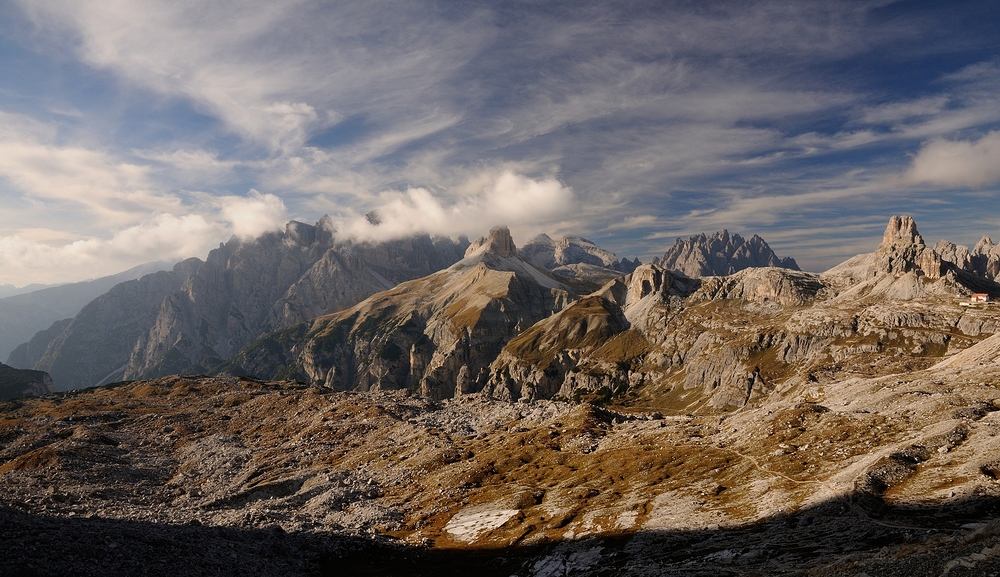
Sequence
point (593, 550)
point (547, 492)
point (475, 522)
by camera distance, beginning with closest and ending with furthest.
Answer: point (593, 550)
point (475, 522)
point (547, 492)

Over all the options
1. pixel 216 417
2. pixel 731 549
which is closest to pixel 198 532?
pixel 731 549

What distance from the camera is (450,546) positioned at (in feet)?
182

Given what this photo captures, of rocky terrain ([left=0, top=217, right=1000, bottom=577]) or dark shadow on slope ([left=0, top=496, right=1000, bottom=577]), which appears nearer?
dark shadow on slope ([left=0, top=496, right=1000, bottom=577])

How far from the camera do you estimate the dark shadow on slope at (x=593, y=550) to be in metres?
29.8

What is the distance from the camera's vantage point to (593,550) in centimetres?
4594

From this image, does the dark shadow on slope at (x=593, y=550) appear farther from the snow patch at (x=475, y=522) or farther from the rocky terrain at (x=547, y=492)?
the snow patch at (x=475, y=522)

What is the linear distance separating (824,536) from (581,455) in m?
45.3

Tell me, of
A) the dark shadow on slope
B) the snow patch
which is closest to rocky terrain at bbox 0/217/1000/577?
the dark shadow on slope

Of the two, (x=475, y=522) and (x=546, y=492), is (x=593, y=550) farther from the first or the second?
(x=546, y=492)

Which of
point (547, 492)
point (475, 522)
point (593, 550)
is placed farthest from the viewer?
point (547, 492)

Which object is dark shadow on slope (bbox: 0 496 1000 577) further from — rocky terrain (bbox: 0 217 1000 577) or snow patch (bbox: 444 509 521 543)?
snow patch (bbox: 444 509 521 543)

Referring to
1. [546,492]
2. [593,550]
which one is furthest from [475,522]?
[593,550]

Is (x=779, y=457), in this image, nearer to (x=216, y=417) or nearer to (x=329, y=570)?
(x=329, y=570)

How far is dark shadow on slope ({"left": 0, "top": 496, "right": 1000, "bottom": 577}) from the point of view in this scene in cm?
2975
